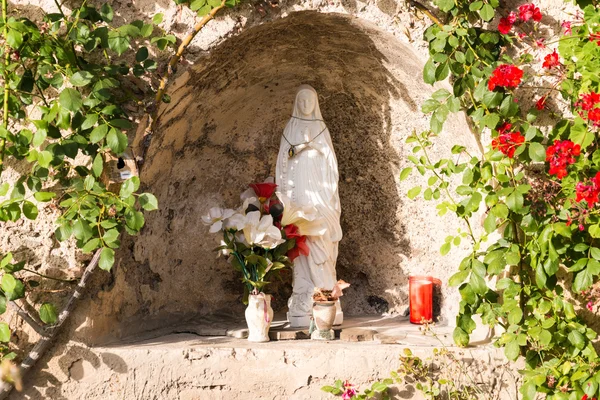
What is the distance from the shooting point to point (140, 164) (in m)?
3.42

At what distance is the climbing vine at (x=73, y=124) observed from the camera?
303cm

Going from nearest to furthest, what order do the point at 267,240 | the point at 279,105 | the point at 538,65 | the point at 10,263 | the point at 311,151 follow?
1. the point at 10,263
2. the point at 538,65
3. the point at 267,240
4. the point at 311,151
5. the point at 279,105

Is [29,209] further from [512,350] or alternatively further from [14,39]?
[512,350]

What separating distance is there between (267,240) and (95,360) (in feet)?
2.70

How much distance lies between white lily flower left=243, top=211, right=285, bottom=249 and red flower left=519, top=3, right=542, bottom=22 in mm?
1254

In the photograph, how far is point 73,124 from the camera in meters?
3.14

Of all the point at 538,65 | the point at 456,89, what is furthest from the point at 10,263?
the point at 538,65

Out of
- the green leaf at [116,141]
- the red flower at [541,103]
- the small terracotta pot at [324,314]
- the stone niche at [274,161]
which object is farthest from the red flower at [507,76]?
the green leaf at [116,141]

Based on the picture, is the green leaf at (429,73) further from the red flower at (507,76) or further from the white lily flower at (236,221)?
the white lily flower at (236,221)

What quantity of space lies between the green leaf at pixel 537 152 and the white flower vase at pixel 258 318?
48.4 inches

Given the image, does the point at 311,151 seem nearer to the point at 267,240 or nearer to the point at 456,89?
the point at 267,240

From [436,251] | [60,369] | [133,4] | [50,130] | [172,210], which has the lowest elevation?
[60,369]

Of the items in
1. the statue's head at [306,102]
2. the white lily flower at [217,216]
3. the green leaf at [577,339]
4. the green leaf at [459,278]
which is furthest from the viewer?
the statue's head at [306,102]

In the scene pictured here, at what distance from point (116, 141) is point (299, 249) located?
1043 mm
